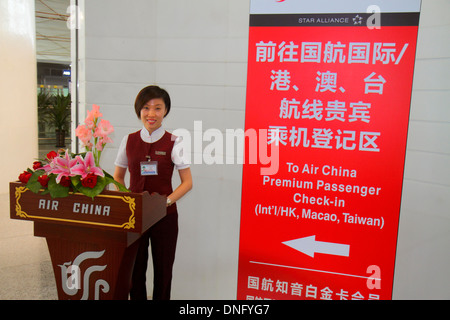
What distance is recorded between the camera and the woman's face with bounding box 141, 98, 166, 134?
213 cm

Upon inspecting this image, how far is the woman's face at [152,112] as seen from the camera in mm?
2127

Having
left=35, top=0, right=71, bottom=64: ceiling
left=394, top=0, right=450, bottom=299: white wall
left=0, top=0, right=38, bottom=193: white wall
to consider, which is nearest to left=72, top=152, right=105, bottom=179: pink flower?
left=394, top=0, right=450, bottom=299: white wall

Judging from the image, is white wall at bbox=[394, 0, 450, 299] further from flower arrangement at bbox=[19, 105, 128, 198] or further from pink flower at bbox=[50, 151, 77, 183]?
pink flower at bbox=[50, 151, 77, 183]

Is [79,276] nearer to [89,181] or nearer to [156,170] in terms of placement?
[89,181]

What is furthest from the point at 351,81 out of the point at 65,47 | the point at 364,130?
the point at 65,47

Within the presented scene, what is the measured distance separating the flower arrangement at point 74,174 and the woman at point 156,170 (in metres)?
0.48

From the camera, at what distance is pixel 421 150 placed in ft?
6.93

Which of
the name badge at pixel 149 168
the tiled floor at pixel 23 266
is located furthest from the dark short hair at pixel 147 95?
the tiled floor at pixel 23 266

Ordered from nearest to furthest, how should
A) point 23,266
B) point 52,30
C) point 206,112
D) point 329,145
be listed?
point 329,145 → point 206,112 → point 23,266 → point 52,30

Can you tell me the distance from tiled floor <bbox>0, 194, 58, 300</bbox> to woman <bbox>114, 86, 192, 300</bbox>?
3.82 feet

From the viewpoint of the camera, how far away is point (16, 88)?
5914 millimetres

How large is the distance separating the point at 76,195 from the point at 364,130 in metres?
1.54

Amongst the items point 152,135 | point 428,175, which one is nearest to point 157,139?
point 152,135

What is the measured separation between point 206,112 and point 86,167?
1.05 meters
